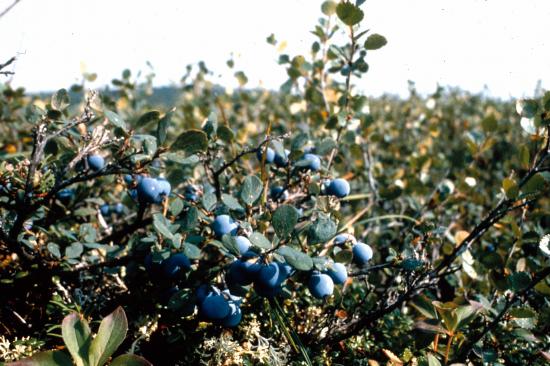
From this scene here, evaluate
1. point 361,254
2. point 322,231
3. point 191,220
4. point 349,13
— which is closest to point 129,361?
point 191,220

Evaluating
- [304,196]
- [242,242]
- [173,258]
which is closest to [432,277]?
[304,196]

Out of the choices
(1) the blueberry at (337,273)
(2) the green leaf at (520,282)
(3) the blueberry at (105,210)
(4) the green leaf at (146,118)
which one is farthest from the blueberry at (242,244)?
(3) the blueberry at (105,210)

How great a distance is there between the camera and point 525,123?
4.04ft

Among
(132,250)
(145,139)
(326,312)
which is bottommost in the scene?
(326,312)

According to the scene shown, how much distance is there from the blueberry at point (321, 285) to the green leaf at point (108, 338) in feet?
1.48

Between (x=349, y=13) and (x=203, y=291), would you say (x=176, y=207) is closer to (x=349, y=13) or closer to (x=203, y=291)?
(x=203, y=291)

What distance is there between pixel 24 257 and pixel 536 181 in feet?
4.51

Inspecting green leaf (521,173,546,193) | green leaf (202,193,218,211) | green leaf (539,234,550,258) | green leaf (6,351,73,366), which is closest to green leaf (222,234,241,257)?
green leaf (202,193,218,211)

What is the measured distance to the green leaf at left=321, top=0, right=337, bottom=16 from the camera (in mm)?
1773

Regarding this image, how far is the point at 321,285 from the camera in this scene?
103cm

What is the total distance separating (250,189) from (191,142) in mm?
194

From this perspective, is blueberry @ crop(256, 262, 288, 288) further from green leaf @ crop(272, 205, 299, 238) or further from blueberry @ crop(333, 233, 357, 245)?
blueberry @ crop(333, 233, 357, 245)

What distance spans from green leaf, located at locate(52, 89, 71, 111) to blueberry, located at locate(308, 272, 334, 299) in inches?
35.9

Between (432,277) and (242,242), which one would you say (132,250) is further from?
(432,277)
